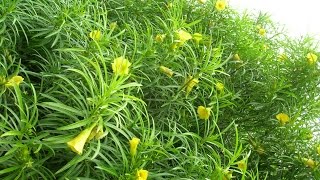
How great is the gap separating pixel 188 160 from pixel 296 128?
1.60 ft

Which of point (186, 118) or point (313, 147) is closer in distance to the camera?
point (186, 118)

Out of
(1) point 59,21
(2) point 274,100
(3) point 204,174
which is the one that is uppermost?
(1) point 59,21

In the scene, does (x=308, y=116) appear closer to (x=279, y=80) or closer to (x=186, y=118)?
(x=279, y=80)

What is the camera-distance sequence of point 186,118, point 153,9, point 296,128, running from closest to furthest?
point 186,118 < point 296,128 < point 153,9

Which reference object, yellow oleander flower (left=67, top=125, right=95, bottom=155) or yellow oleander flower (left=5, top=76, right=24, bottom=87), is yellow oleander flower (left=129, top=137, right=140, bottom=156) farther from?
yellow oleander flower (left=5, top=76, right=24, bottom=87)

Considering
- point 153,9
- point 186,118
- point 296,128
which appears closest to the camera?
point 186,118

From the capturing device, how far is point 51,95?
0.92 meters

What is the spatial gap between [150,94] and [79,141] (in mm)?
403

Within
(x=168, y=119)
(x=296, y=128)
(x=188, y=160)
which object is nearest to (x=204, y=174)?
(x=188, y=160)

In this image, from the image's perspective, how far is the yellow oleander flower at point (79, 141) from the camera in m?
0.75

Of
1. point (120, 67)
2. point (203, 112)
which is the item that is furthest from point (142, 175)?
point (203, 112)

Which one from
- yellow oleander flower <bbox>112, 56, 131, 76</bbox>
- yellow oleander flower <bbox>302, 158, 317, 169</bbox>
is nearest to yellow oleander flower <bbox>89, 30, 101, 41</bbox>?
yellow oleander flower <bbox>112, 56, 131, 76</bbox>

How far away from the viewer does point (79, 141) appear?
76cm

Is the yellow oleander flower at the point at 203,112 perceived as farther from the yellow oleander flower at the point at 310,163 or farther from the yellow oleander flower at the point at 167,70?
the yellow oleander flower at the point at 310,163
